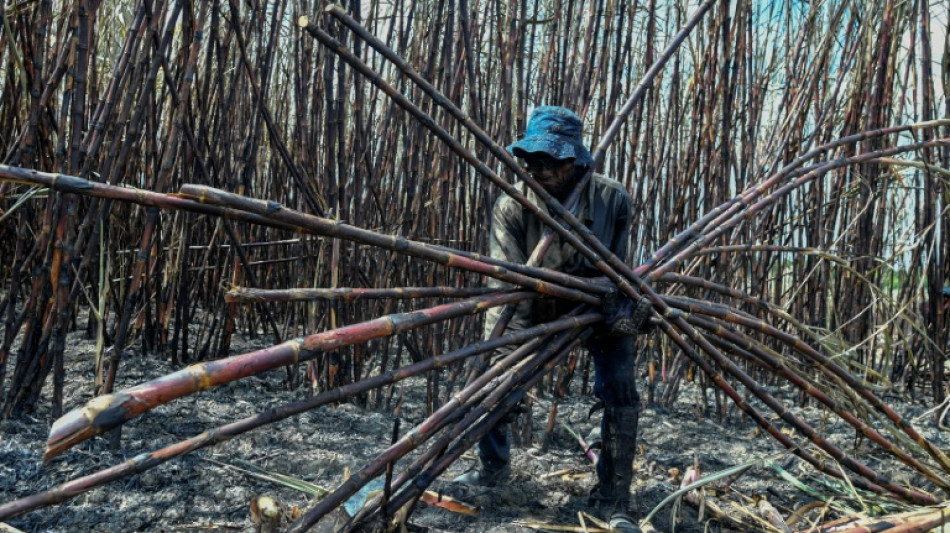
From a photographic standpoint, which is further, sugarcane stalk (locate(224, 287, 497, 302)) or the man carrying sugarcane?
the man carrying sugarcane

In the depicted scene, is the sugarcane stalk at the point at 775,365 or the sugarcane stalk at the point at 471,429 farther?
the sugarcane stalk at the point at 775,365

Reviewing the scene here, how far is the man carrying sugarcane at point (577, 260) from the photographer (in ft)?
5.91

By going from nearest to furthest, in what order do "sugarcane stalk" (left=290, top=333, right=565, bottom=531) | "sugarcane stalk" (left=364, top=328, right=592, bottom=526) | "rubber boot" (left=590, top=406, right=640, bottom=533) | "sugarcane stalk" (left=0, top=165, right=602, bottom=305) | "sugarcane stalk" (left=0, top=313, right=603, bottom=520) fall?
"sugarcane stalk" (left=0, top=313, right=603, bottom=520)
"sugarcane stalk" (left=0, top=165, right=602, bottom=305)
"sugarcane stalk" (left=290, top=333, right=565, bottom=531)
"sugarcane stalk" (left=364, top=328, right=592, bottom=526)
"rubber boot" (left=590, top=406, right=640, bottom=533)

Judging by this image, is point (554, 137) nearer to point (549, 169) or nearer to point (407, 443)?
point (549, 169)

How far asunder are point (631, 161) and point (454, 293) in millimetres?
1641

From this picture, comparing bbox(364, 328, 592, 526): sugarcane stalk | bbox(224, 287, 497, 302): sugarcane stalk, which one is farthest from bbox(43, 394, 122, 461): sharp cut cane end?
bbox(364, 328, 592, 526): sugarcane stalk

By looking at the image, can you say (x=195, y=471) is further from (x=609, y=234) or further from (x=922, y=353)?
(x=922, y=353)

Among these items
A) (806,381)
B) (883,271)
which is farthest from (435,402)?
(883,271)

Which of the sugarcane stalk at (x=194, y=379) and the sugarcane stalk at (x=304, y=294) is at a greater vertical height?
the sugarcane stalk at (x=304, y=294)

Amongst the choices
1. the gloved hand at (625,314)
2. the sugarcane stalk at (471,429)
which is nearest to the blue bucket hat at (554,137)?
the gloved hand at (625,314)

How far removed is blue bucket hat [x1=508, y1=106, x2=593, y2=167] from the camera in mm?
1756

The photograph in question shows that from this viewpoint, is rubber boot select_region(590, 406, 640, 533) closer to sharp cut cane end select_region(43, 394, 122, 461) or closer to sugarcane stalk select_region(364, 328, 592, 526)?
sugarcane stalk select_region(364, 328, 592, 526)

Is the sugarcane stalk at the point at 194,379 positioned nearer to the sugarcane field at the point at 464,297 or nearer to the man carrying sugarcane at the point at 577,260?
the sugarcane field at the point at 464,297

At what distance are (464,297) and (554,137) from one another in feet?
1.51
